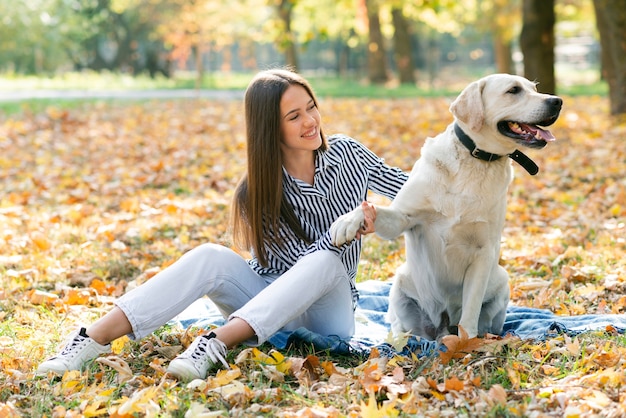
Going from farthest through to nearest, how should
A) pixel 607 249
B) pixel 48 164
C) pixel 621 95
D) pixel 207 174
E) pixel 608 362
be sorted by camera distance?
pixel 621 95, pixel 48 164, pixel 207 174, pixel 607 249, pixel 608 362

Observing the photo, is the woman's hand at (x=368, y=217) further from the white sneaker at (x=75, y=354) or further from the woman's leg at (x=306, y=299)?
the white sneaker at (x=75, y=354)

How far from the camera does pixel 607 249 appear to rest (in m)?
5.33

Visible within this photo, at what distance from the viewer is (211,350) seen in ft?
10.7

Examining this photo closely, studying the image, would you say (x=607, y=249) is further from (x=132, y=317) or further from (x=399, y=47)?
(x=399, y=47)

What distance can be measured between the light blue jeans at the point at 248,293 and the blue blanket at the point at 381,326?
14 centimetres

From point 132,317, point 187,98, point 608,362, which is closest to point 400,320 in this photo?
point 608,362

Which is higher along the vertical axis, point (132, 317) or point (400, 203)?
point (400, 203)

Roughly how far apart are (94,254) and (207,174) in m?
3.43

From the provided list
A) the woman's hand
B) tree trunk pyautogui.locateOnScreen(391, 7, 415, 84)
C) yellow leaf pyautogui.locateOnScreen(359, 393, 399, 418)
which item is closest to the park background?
yellow leaf pyautogui.locateOnScreen(359, 393, 399, 418)

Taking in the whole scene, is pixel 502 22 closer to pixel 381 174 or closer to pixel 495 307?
pixel 381 174

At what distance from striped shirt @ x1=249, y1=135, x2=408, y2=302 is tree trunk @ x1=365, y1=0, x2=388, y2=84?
877 inches

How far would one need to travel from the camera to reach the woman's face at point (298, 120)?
3680 mm

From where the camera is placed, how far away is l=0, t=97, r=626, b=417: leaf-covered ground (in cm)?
300

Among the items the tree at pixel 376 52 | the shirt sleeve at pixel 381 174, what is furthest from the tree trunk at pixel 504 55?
the shirt sleeve at pixel 381 174
